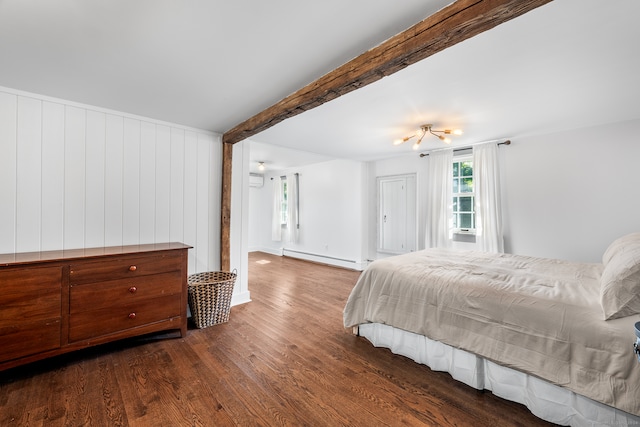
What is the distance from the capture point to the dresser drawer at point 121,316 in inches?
79.5

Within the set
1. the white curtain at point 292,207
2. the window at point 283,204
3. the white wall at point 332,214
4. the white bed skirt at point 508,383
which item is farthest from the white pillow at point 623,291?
the window at point 283,204

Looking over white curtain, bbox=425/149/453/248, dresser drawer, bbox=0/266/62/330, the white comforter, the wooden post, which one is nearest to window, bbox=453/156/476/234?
white curtain, bbox=425/149/453/248

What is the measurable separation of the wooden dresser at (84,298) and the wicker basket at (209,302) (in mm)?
182

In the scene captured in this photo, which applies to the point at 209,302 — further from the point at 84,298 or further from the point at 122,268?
the point at 84,298

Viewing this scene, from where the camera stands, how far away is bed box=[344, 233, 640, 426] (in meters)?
1.37

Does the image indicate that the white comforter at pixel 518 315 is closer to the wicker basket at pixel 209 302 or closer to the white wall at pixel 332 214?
the wicker basket at pixel 209 302

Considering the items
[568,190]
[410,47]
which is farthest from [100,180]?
[568,190]

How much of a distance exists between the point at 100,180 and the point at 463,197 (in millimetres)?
4774

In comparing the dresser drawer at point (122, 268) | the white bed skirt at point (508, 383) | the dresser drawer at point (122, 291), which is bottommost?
the white bed skirt at point (508, 383)

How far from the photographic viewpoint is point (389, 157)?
511 cm

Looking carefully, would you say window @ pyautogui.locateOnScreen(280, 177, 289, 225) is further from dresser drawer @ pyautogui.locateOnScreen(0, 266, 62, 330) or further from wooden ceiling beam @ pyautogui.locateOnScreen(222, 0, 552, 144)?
dresser drawer @ pyautogui.locateOnScreen(0, 266, 62, 330)

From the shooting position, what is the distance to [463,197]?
4293mm

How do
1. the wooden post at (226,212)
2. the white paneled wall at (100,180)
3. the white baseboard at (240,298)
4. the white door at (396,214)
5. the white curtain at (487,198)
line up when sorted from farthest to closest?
the white door at (396,214), the white curtain at (487,198), the white baseboard at (240,298), the wooden post at (226,212), the white paneled wall at (100,180)

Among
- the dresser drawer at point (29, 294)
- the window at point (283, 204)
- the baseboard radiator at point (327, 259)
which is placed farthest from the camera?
the window at point (283, 204)
